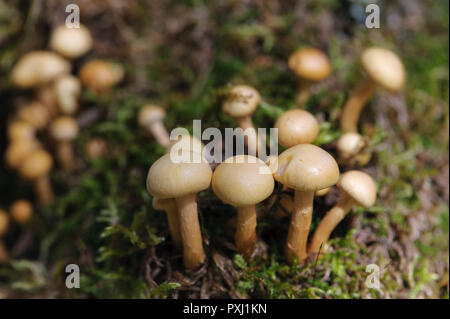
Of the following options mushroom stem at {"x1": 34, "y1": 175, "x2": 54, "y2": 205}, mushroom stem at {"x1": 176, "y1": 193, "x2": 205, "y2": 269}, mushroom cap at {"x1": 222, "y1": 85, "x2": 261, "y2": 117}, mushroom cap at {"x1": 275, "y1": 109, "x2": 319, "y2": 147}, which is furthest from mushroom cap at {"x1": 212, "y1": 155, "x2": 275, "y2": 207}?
mushroom stem at {"x1": 34, "y1": 175, "x2": 54, "y2": 205}

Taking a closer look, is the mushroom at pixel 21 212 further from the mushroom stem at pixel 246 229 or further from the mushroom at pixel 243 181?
the mushroom at pixel 243 181

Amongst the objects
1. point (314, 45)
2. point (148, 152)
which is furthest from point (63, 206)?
point (314, 45)

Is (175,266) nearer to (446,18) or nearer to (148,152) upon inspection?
(148,152)

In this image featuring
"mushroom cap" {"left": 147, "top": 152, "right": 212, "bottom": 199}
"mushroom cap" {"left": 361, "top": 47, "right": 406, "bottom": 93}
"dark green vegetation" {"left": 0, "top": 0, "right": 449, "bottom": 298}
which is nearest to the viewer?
"mushroom cap" {"left": 147, "top": 152, "right": 212, "bottom": 199}

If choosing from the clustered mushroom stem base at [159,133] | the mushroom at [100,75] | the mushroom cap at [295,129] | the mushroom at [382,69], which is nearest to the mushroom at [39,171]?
the mushroom at [100,75]

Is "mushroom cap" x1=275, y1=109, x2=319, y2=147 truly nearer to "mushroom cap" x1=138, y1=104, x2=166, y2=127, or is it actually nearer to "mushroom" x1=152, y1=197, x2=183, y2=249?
"mushroom" x1=152, y1=197, x2=183, y2=249

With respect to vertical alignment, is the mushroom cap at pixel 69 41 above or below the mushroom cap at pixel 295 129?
above

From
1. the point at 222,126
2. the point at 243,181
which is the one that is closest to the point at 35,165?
the point at 222,126
